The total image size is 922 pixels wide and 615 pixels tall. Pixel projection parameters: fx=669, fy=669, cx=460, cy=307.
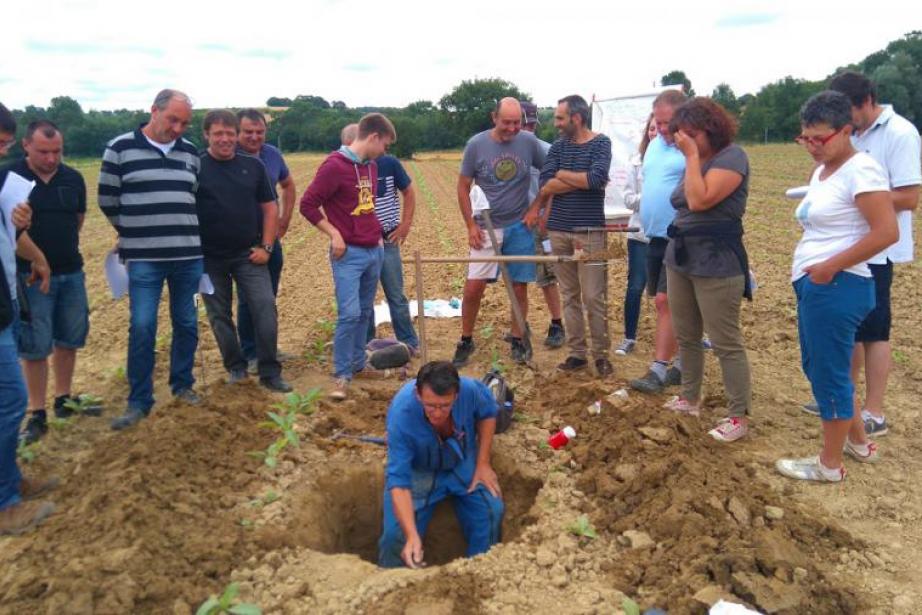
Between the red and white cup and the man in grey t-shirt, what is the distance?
1.44 meters

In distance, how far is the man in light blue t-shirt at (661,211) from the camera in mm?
4734

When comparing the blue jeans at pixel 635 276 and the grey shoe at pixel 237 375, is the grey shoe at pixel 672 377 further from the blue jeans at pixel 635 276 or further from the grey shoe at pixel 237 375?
the grey shoe at pixel 237 375

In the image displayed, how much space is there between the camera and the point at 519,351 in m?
5.74

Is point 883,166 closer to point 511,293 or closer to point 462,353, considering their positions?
point 511,293

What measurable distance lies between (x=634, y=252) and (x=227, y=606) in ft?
13.2

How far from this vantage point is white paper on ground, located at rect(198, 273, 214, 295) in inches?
189

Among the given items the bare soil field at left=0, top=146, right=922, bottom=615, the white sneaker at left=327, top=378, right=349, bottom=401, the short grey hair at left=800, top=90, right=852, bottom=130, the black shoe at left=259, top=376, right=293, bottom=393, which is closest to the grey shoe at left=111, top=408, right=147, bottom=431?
the bare soil field at left=0, top=146, right=922, bottom=615

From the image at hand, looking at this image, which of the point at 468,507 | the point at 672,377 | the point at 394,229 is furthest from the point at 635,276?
the point at 468,507

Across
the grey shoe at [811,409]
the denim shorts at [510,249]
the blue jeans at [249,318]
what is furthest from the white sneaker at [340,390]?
the grey shoe at [811,409]

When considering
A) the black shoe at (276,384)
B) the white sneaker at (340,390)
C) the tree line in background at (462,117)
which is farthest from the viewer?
the tree line in background at (462,117)

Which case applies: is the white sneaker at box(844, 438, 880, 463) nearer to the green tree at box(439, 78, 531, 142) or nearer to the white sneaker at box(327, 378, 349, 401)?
the white sneaker at box(327, 378, 349, 401)

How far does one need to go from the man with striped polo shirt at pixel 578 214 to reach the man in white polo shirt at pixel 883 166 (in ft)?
5.34

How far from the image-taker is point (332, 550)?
12.6ft

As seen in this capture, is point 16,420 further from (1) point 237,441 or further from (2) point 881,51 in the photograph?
(2) point 881,51
